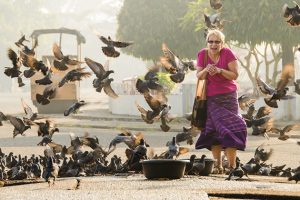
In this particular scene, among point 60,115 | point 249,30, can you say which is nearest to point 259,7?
point 249,30

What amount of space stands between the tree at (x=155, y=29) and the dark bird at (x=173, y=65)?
34519 mm

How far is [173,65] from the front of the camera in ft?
29.7

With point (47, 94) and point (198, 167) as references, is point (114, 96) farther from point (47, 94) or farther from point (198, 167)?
point (198, 167)

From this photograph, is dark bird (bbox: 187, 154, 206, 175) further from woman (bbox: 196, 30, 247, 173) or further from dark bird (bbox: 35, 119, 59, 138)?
dark bird (bbox: 35, 119, 59, 138)

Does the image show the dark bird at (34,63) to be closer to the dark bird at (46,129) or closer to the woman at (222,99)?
the dark bird at (46,129)

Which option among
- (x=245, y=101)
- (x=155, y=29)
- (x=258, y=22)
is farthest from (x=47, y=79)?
(x=155, y=29)

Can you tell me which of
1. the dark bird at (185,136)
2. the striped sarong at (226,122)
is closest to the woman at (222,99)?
the striped sarong at (226,122)

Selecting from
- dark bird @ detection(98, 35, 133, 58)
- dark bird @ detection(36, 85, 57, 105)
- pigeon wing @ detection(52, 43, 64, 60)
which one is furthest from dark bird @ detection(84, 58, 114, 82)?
dark bird @ detection(36, 85, 57, 105)

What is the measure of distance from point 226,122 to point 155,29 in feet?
118

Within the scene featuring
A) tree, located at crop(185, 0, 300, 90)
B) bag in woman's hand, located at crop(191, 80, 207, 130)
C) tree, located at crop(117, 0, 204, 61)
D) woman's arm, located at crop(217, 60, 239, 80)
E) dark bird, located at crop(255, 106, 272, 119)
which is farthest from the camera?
tree, located at crop(117, 0, 204, 61)

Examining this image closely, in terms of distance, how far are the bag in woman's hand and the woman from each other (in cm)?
7

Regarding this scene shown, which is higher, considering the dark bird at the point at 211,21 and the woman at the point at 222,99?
the dark bird at the point at 211,21

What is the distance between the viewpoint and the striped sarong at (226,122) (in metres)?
8.91

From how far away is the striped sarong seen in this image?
891 centimetres
